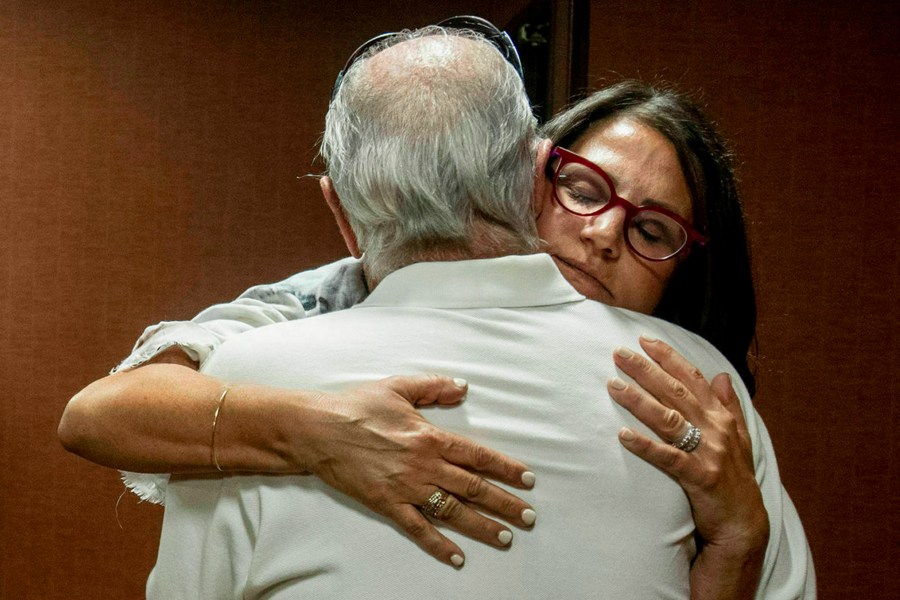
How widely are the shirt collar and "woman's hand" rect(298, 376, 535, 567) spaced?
0.32 ft

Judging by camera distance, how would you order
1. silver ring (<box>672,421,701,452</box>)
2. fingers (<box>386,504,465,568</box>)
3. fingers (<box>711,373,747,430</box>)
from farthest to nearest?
1. fingers (<box>711,373,747,430</box>)
2. silver ring (<box>672,421,701,452</box>)
3. fingers (<box>386,504,465,568</box>)

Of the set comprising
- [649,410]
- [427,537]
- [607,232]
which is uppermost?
[607,232]

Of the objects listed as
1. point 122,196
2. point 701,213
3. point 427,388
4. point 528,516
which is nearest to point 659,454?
point 528,516

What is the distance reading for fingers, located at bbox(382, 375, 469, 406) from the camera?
939 mm

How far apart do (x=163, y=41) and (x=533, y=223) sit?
7.08 feet

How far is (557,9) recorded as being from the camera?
2426 millimetres

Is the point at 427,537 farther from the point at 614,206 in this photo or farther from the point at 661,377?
the point at 614,206

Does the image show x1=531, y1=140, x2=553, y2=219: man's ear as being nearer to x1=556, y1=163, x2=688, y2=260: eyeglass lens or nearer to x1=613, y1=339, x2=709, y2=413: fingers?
x1=613, y1=339, x2=709, y2=413: fingers

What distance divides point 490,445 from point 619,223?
57cm

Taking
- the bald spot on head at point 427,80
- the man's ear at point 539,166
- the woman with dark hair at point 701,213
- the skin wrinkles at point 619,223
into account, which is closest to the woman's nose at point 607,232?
the skin wrinkles at point 619,223

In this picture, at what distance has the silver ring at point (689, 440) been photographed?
1046 mm

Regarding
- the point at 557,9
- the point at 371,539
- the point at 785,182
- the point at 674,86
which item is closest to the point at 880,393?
the point at 785,182

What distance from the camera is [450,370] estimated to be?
963 millimetres

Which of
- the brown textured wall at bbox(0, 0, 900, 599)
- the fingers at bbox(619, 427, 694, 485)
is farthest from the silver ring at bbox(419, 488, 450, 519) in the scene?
the brown textured wall at bbox(0, 0, 900, 599)
